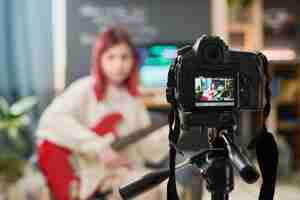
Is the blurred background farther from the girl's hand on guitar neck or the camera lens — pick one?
the camera lens

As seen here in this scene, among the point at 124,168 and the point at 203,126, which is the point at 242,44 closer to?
the point at 124,168

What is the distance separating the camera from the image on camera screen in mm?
628

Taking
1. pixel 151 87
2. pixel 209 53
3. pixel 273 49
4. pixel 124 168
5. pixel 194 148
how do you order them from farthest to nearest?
pixel 273 49, pixel 151 87, pixel 124 168, pixel 194 148, pixel 209 53

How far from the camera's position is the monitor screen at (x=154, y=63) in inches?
76.7

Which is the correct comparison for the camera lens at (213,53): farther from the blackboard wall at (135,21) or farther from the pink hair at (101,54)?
the blackboard wall at (135,21)

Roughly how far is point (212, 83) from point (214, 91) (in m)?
0.01

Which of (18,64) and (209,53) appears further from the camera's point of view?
(18,64)

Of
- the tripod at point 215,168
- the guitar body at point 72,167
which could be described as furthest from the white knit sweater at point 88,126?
the tripod at point 215,168

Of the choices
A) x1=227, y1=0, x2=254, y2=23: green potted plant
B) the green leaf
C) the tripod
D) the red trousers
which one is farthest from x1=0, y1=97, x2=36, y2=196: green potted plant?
x1=227, y1=0, x2=254, y2=23: green potted plant

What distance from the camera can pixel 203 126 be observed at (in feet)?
2.11

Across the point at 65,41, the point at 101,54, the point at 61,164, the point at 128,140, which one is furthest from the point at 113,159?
the point at 65,41

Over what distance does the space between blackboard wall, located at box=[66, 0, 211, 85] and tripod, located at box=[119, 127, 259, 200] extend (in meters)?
1.31

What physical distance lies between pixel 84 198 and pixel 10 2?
1.00 m

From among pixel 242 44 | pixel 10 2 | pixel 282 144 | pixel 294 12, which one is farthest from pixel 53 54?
pixel 294 12
